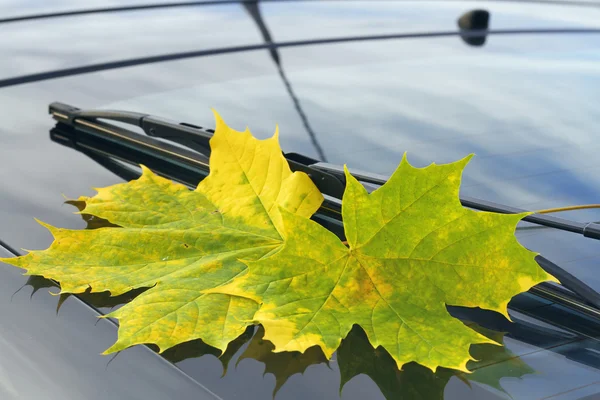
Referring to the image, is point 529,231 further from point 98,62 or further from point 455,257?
point 98,62

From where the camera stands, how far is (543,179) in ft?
3.91

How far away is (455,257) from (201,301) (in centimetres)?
26

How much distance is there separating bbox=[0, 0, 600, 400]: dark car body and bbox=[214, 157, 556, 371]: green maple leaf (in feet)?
0.16

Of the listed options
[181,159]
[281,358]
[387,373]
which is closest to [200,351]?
[281,358]

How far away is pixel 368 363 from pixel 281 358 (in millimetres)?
86

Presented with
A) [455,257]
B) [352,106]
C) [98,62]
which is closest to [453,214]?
[455,257]

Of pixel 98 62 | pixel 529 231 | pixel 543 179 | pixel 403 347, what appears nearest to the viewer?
pixel 403 347

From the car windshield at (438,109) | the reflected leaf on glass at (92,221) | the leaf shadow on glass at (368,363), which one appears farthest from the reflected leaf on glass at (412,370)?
the reflected leaf on glass at (92,221)

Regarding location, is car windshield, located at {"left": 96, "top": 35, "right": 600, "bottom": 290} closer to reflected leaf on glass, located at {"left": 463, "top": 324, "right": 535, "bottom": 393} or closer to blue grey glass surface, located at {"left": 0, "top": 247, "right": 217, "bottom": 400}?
reflected leaf on glass, located at {"left": 463, "top": 324, "right": 535, "bottom": 393}

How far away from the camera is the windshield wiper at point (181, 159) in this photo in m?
0.86

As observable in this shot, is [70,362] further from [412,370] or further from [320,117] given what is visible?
[320,117]

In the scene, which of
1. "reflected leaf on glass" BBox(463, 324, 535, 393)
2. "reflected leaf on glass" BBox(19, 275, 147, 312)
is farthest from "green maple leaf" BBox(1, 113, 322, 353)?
"reflected leaf on glass" BBox(463, 324, 535, 393)

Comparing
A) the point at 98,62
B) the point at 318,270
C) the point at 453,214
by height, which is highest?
the point at 98,62

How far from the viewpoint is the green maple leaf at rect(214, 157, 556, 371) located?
722 mm
